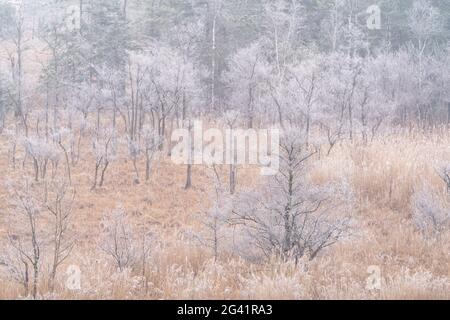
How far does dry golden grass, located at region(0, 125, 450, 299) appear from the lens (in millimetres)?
4762

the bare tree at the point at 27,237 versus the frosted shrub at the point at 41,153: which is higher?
the frosted shrub at the point at 41,153

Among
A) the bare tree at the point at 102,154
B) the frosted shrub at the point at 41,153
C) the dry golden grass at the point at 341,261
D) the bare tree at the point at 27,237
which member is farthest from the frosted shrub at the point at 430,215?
the frosted shrub at the point at 41,153

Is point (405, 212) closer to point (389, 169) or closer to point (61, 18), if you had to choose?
point (389, 169)

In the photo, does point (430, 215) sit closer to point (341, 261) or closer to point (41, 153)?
point (341, 261)

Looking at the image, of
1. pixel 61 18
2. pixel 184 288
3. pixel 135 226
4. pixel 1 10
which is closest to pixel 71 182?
pixel 135 226

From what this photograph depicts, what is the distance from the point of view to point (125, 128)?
73.0 feet

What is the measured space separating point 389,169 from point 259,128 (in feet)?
40.0

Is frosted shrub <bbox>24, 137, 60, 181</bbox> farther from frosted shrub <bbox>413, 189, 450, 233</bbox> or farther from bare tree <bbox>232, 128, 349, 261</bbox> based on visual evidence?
frosted shrub <bbox>413, 189, 450, 233</bbox>

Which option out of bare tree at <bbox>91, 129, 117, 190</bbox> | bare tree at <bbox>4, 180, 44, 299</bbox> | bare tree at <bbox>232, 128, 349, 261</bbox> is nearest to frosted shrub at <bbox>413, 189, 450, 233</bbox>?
bare tree at <bbox>232, 128, 349, 261</bbox>

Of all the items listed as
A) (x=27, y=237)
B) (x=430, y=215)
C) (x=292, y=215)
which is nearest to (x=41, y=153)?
(x=27, y=237)

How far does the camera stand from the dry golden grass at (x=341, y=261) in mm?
4762

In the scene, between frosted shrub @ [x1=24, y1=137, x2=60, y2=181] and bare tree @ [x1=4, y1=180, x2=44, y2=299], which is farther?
frosted shrub @ [x1=24, y1=137, x2=60, y2=181]

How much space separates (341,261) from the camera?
5953mm

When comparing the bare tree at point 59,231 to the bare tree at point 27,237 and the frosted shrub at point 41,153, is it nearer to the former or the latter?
the bare tree at point 27,237
